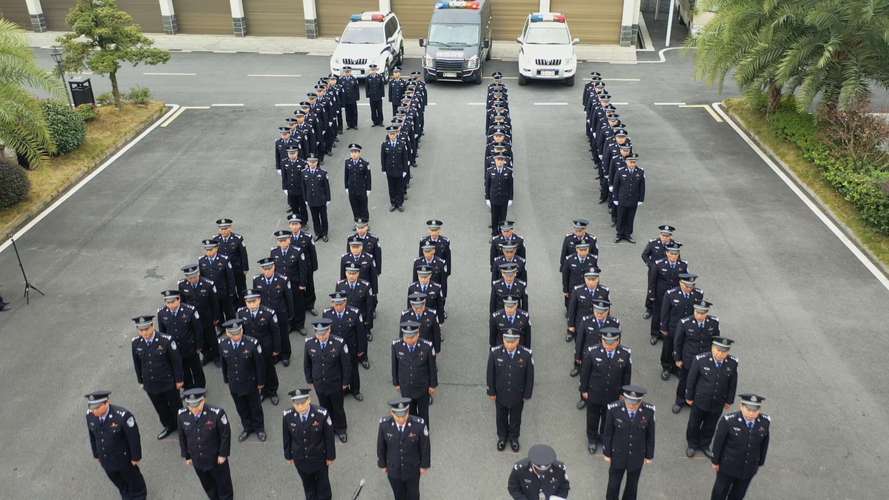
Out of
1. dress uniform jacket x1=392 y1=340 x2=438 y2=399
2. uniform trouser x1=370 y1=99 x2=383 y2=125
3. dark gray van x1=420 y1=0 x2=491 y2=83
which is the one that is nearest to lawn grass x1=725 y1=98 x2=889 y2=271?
dark gray van x1=420 y1=0 x2=491 y2=83

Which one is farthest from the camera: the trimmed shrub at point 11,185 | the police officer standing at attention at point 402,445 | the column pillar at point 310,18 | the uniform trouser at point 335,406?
the column pillar at point 310,18

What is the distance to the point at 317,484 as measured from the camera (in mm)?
7328

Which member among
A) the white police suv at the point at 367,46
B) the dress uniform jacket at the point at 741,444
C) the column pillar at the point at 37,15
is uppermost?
the column pillar at the point at 37,15

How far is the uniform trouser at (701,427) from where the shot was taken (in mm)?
7859

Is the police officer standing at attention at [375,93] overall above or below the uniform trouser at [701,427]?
above

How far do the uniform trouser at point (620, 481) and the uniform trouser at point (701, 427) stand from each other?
3.58 ft

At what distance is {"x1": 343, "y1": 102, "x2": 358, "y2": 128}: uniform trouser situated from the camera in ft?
62.6

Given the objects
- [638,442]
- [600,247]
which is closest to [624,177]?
[600,247]

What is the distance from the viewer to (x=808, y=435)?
27.3 ft

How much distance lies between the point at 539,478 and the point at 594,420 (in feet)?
6.41

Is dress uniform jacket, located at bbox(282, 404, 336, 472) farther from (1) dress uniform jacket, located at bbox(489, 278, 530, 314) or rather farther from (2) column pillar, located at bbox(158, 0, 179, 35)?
(2) column pillar, located at bbox(158, 0, 179, 35)

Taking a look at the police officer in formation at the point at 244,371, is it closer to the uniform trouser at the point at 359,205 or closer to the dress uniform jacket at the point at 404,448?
the dress uniform jacket at the point at 404,448

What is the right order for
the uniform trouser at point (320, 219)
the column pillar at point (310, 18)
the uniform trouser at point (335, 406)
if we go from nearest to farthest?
the uniform trouser at point (335, 406) < the uniform trouser at point (320, 219) < the column pillar at point (310, 18)

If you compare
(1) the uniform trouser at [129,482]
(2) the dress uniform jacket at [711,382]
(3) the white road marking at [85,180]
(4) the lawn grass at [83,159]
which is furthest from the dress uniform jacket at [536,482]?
(3) the white road marking at [85,180]
